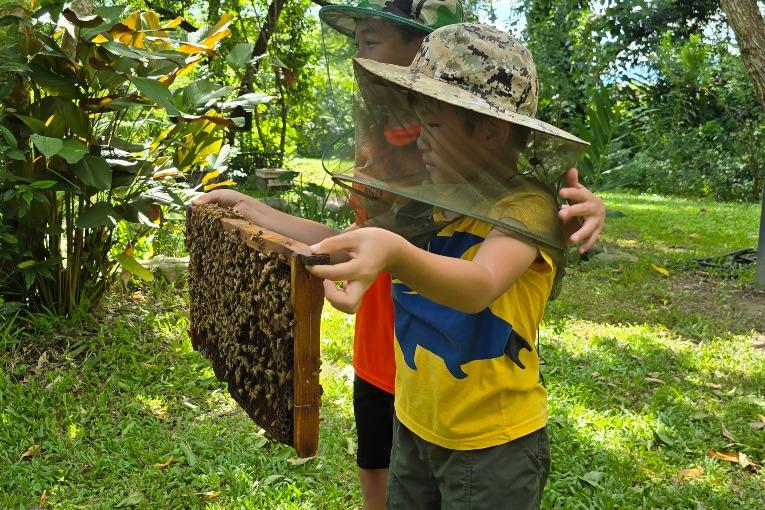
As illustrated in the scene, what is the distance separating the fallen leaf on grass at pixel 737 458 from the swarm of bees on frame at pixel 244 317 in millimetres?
2229

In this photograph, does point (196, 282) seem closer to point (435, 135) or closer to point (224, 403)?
point (435, 135)

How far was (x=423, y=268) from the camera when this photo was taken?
1.09 m

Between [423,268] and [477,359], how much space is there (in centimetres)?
39

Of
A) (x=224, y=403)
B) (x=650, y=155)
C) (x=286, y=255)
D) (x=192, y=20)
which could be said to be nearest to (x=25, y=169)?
(x=224, y=403)

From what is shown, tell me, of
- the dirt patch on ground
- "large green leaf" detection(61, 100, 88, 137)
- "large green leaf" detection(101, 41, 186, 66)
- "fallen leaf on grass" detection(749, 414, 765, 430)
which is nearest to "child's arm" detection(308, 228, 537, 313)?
"large green leaf" detection(101, 41, 186, 66)

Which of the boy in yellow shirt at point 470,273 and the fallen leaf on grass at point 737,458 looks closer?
the boy in yellow shirt at point 470,273

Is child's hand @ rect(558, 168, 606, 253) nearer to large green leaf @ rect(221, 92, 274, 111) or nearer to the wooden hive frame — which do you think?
the wooden hive frame

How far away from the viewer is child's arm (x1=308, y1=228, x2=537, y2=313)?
1.02 meters

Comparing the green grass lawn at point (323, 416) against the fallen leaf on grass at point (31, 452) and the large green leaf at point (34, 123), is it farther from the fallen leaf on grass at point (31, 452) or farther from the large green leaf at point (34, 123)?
the large green leaf at point (34, 123)

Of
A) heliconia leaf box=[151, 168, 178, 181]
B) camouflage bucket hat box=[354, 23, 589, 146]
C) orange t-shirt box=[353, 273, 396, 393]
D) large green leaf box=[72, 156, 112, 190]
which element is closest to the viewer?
camouflage bucket hat box=[354, 23, 589, 146]

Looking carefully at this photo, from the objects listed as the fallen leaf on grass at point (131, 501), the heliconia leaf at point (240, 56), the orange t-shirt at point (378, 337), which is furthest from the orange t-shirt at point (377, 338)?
the heliconia leaf at point (240, 56)

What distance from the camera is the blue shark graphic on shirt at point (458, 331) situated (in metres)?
1.40

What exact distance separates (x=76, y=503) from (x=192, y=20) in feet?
34.2

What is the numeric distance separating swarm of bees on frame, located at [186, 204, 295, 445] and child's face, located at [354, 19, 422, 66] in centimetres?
51
